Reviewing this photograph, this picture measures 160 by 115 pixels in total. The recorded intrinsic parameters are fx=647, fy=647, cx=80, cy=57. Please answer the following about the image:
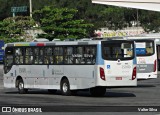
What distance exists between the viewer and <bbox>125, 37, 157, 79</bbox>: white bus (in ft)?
124

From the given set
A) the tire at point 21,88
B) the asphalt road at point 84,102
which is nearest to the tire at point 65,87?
the asphalt road at point 84,102

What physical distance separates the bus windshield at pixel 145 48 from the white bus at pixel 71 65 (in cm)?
951

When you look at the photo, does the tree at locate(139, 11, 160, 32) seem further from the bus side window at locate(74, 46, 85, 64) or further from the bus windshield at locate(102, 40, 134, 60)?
the bus windshield at locate(102, 40, 134, 60)

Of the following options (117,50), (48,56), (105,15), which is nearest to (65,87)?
(48,56)

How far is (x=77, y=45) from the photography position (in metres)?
28.9

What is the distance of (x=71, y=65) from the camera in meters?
29.1

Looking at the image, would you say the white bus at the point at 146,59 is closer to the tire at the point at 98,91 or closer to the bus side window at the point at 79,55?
the tire at the point at 98,91

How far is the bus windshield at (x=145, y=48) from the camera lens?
39.7 meters

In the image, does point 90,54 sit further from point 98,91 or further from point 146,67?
point 146,67

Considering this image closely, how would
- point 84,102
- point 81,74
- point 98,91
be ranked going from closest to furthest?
point 84,102 < point 81,74 < point 98,91

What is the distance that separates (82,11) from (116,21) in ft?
51.8

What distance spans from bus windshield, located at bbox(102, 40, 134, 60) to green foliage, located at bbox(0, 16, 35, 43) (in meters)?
56.3

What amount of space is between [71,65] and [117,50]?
2352mm

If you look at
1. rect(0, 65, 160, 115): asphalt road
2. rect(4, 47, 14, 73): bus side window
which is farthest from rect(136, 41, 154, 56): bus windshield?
rect(4, 47, 14, 73): bus side window
